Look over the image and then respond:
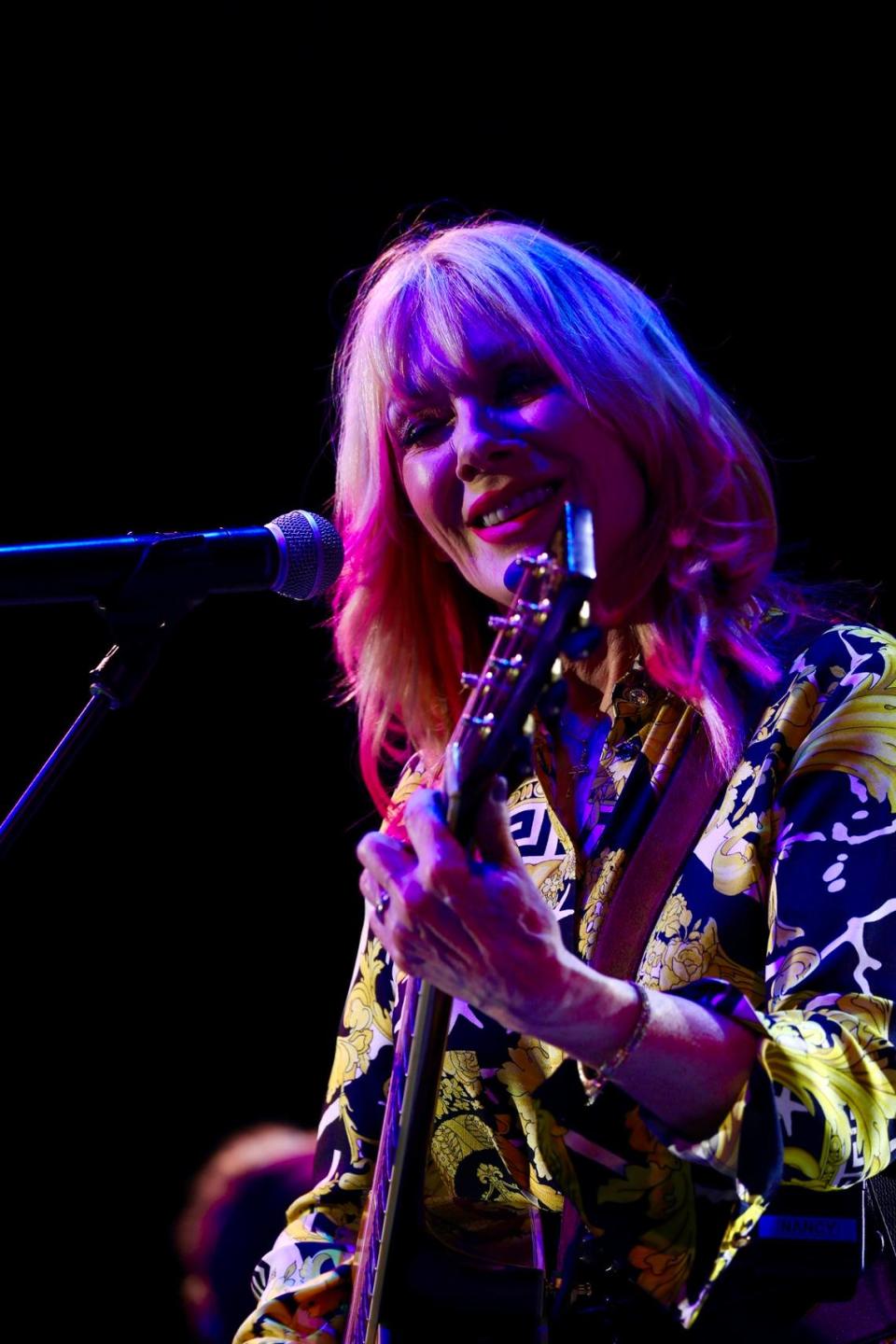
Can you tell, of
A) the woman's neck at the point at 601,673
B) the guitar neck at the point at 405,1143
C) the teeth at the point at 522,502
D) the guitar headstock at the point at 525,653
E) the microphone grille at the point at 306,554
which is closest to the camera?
the guitar headstock at the point at 525,653

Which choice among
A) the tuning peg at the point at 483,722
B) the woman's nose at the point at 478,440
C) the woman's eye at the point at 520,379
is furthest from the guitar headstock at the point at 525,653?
the woman's eye at the point at 520,379

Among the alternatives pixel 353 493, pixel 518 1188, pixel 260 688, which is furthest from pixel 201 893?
pixel 518 1188

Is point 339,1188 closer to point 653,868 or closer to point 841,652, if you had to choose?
point 653,868

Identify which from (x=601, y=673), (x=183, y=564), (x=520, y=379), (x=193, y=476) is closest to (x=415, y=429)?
(x=520, y=379)

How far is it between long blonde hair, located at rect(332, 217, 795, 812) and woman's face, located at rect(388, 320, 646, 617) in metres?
0.03

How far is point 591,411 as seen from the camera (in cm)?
188

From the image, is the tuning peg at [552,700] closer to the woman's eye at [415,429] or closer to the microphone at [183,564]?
the microphone at [183,564]

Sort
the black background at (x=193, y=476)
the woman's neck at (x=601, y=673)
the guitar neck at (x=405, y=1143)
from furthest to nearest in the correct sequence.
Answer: the black background at (x=193, y=476)
the woman's neck at (x=601, y=673)
the guitar neck at (x=405, y=1143)

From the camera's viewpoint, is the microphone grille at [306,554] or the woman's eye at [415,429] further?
the woman's eye at [415,429]

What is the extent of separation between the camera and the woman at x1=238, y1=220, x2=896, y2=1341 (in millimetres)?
1131

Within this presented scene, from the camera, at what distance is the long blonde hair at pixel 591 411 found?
6.21ft

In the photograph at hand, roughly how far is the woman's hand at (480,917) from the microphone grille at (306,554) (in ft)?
1.93

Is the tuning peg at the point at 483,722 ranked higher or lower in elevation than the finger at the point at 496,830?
higher

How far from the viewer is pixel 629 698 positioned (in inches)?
75.7
